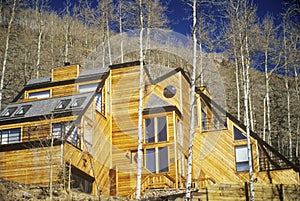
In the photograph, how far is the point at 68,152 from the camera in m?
18.9

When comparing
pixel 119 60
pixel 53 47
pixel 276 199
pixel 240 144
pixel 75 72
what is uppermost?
pixel 53 47

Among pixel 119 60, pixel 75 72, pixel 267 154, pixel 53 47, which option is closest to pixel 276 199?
pixel 267 154

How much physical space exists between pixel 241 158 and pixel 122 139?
627 centimetres

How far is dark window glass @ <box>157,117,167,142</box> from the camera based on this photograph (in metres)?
22.9

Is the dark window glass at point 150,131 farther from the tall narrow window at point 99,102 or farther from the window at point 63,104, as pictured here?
the window at point 63,104

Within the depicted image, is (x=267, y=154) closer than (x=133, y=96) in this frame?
Yes

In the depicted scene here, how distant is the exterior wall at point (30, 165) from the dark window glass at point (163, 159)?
5.71m

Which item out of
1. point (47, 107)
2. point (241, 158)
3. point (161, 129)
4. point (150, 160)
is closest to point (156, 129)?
point (161, 129)

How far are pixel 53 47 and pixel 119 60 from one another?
1109 cm

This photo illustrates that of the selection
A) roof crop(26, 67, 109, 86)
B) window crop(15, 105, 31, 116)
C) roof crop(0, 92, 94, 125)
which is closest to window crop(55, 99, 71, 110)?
roof crop(0, 92, 94, 125)

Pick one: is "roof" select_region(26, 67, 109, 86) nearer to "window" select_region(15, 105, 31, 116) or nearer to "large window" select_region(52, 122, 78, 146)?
"window" select_region(15, 105, 31, 116)

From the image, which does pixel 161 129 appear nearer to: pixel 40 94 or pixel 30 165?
pixel 30 165

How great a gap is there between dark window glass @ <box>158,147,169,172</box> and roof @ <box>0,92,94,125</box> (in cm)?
445

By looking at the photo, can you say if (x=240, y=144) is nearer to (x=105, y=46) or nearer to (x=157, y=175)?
(x=157, y=175)
